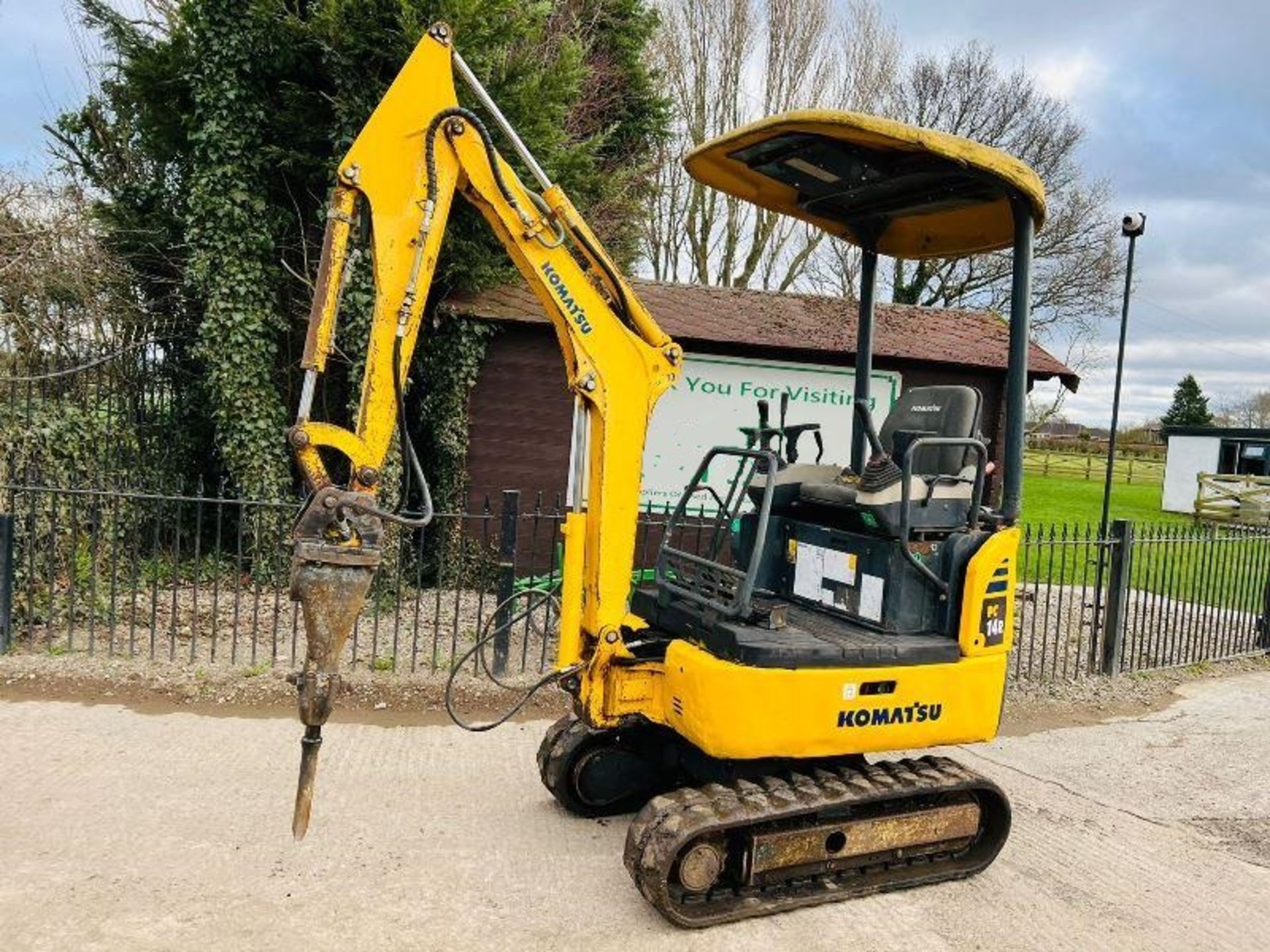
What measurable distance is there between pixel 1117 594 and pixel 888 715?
5.14 meters

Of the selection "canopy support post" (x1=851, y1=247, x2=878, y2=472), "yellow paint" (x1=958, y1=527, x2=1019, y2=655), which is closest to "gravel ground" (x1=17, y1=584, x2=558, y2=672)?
"canopy support post" (x1=851, y1=247, x2=878, y2=472)

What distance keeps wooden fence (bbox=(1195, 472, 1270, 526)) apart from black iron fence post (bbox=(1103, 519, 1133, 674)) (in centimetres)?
2015

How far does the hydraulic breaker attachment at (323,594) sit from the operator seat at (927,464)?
2.13 meters

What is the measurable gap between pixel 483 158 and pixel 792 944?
11.1 ft

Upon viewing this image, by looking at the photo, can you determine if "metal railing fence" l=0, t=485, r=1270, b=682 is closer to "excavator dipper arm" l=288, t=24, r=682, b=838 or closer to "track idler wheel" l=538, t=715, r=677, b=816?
"track idler wheel" l=538, t=715, r=677, b=816

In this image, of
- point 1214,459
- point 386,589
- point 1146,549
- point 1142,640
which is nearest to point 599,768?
point 386,589

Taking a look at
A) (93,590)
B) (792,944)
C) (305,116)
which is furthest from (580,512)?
(305,116)

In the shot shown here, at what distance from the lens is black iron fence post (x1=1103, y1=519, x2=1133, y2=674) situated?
26.6 feet

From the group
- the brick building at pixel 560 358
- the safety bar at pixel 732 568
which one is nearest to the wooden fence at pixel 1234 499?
the brick building at pixel 560 358

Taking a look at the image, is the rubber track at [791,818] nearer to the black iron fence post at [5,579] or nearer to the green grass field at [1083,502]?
the black iron fence post at [5,579]

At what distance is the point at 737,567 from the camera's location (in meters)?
4.99

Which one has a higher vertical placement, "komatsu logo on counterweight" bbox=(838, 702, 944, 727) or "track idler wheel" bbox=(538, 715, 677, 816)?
"komatsu logo on counterweight" bbox=(838, 702, 944, 727)

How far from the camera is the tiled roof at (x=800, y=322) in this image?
10.1 metres

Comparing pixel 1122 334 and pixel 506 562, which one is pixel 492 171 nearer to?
pixel 506 562
